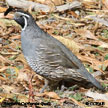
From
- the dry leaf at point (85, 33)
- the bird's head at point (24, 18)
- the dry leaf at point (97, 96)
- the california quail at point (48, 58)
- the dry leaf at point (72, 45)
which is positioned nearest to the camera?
the dry leaf at point (97, 96)

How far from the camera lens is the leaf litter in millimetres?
5879

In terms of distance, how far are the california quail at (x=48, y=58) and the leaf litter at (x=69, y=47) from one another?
0.19 meters

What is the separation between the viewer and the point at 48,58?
6137 millimetres

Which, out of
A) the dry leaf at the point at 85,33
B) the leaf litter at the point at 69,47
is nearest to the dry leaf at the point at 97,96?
the leaf litter at the point at 69,47

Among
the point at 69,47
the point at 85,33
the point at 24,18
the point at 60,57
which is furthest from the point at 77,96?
the point at 85,33

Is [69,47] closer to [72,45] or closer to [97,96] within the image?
[72,45]

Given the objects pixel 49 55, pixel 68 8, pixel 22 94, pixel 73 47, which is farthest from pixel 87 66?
pixel 68 8

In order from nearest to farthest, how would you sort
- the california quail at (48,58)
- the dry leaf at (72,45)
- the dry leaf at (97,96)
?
1. the dry leaf at (97,96)
2. the california quail at (48,58)
3. the dry leaf at (72,45)

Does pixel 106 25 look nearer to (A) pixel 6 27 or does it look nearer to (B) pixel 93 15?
(B) pixel 93 15

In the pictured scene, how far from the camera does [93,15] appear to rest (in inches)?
336

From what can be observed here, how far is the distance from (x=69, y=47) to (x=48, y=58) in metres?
1.18

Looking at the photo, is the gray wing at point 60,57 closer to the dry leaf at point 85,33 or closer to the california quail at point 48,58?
the california quail at point 48,58

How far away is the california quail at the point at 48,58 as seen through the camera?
606 cm

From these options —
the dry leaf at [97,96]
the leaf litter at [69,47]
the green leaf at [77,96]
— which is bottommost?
the green leaf at [77,96]
